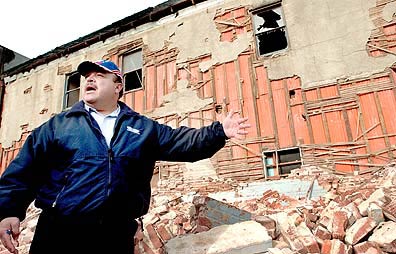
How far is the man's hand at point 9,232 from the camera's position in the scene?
5.71 ft

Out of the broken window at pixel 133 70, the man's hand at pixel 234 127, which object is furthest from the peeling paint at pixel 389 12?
the broken window at pixel 133 70

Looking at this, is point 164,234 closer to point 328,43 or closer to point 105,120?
point 105,120

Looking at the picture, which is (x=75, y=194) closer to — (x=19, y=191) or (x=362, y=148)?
(x=19, y=191)

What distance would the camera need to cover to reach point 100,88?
229 cm

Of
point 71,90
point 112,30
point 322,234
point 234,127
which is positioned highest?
point 112,30

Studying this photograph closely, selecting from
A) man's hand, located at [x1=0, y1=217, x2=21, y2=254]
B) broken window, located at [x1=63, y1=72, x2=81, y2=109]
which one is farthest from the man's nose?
broken window, located at [x1=63, y1=72, x2=81, y2=109]

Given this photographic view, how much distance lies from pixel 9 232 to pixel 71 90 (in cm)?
1154

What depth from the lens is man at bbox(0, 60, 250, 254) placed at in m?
1.81

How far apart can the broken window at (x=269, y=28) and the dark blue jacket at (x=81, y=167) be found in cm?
762

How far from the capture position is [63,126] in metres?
2.08

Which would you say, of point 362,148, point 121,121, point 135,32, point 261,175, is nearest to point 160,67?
point 135,32

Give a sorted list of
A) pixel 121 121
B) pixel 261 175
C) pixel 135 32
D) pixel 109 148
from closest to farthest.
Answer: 1. pixel 109 148
2. pixel 121 121
3. pixel 261 175
4. pixel 135 32

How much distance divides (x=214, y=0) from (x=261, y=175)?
241 inches

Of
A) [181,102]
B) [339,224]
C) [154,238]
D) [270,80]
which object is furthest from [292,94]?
[154,238]
